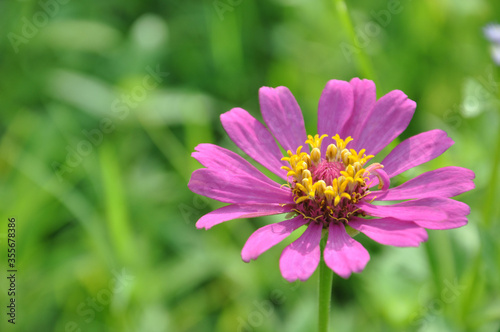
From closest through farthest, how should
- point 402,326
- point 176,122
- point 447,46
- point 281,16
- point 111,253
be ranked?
point 402,326
point 111,253
point 176,122
point 447,46
point 281,16

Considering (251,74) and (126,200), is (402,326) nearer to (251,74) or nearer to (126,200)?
(126,200)

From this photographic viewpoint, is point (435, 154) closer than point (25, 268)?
Yes

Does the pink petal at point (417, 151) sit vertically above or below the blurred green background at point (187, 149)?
above

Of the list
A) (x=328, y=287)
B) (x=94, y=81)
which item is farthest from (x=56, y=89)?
(x=328, y=287)

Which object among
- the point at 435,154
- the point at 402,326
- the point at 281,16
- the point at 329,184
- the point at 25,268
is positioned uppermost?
the point at 435,154

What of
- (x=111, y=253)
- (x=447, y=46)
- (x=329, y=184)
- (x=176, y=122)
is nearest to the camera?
(x=329, y=184)
